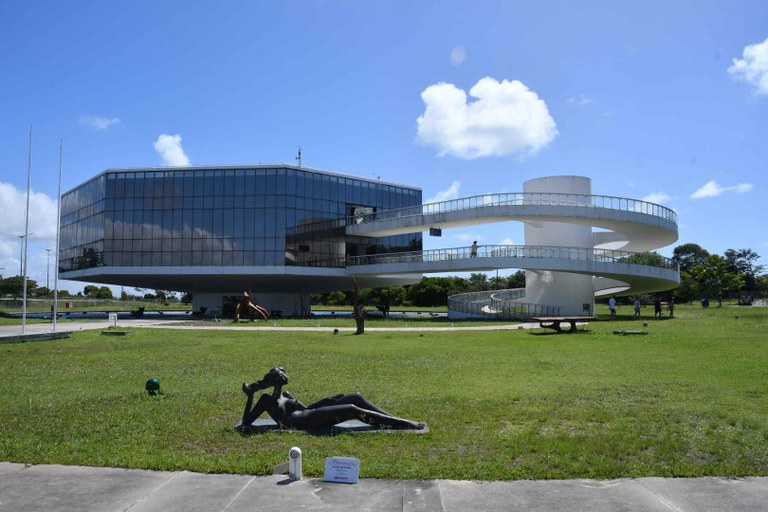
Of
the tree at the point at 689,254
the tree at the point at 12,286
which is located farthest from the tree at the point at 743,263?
the tree at the point at 12,286

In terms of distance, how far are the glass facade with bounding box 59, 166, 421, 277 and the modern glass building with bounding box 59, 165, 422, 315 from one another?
91 millimetres

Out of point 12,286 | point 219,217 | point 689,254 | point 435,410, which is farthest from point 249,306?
point 689,254

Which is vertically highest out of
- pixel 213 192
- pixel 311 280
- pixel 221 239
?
pixel 213 192

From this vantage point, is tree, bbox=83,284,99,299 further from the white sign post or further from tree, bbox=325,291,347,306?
the white sign post

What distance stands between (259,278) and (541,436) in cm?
5144

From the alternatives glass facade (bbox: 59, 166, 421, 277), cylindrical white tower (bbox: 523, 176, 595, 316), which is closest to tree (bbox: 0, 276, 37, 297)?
glass facade (bbox: 59, 166, 421, 277)

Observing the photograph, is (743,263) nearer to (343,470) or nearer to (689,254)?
(689,254)

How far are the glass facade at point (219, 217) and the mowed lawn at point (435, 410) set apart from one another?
36.5 metres

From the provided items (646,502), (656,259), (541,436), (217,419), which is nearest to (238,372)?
(217,419)

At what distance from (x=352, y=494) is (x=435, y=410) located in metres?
3.90

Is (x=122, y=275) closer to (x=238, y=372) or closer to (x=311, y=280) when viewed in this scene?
(x=311, y=280)

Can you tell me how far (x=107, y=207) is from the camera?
58.0 metres

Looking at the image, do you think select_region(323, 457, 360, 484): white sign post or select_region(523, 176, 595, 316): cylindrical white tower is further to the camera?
select_region(523, 176, 595, 316): cylindrical white tower

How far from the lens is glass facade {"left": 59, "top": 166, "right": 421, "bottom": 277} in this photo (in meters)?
55.7
